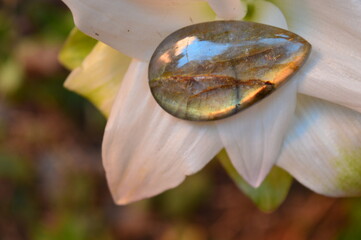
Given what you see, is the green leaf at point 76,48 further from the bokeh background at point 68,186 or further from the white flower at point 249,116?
the bokeh background at point 68,186

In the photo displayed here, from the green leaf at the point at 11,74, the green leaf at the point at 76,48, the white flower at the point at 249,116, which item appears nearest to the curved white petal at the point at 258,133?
the white flower at the point at 249,116

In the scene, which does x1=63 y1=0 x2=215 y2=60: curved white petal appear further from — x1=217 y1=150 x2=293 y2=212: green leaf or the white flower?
x1=217 y1=150 x2=293 y2=212: green leaf

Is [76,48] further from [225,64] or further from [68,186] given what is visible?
[68,186]

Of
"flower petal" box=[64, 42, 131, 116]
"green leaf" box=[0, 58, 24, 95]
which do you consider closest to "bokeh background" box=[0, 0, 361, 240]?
"green leaf" box=[0, 58, 24, 95]

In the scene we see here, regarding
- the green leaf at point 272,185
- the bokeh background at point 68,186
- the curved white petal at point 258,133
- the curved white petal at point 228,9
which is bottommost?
the bokeh background at point 68,186

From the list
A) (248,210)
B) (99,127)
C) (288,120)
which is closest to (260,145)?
(288,120)
